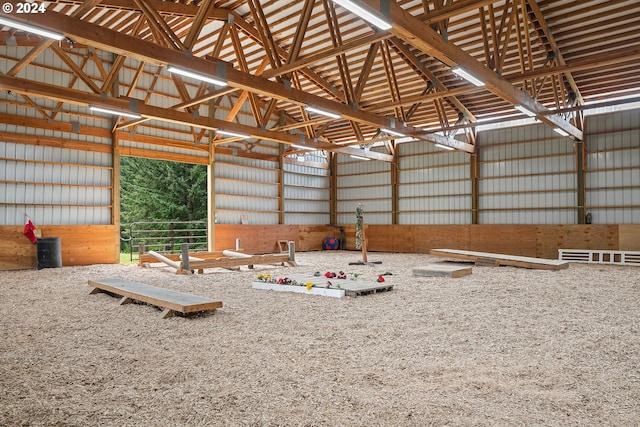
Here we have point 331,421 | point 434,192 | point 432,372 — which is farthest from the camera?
point 434,192

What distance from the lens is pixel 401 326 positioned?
208 inches

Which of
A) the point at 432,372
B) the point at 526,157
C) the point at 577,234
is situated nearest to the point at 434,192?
the point at 526,157

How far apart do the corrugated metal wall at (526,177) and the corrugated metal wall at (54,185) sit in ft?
46.0

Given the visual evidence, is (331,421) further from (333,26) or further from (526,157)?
(526,157)

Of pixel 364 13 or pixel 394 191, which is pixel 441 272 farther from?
pixel 394 191

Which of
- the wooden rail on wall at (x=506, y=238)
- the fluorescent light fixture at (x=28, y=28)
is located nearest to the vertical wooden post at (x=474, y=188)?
the wooden rail on wall at (x=506, y=238)

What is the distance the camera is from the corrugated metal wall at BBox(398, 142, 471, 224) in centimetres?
1795

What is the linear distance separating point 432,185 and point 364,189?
141 inches

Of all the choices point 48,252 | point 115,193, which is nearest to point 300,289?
point 48,252

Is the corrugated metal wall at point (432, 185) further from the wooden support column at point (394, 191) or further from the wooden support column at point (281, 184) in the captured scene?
the wooden support column at point (281, 184)

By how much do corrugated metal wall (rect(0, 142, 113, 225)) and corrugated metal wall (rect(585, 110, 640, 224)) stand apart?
53.6ft

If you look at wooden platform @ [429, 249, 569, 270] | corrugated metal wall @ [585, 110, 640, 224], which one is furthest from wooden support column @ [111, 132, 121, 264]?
corrugated metal wall @ [585, 110, 640, 224]

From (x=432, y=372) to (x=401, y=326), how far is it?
5.38 feet

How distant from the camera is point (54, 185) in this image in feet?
43.1
